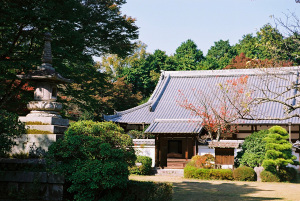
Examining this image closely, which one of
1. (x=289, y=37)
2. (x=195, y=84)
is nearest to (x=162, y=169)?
(x=195, y=84)

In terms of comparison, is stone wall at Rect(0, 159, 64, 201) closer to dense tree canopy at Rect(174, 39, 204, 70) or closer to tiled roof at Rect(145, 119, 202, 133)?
tiled roof at Rect(145, 119, 202, 133)

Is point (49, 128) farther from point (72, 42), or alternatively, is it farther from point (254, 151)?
point (254, 151)

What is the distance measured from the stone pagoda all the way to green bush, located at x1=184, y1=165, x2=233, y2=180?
430 inches

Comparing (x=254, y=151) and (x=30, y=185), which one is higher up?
(x=254, y=151)

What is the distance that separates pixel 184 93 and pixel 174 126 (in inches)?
224

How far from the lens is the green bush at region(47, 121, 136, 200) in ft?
30.8

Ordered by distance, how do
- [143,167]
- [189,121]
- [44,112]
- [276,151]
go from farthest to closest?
[189,121]
[143,167]
[276,151]
[44,112]

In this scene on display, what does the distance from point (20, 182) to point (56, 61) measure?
860cm

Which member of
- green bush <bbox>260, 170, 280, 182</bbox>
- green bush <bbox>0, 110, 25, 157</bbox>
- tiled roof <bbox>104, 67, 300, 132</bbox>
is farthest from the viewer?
tiled roof <bbox>104, 67, 300, 132</bbox>

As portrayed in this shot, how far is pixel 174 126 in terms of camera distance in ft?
82.1

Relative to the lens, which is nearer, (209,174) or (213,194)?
(213,194)

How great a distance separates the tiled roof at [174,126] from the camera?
2411cm

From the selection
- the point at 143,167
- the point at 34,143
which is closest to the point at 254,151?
the point at 143,167

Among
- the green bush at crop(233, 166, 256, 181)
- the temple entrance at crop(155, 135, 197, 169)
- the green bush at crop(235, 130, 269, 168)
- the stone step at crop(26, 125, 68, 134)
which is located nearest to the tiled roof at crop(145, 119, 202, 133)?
the temple entrance at crop(155, 135, 197, 169)
